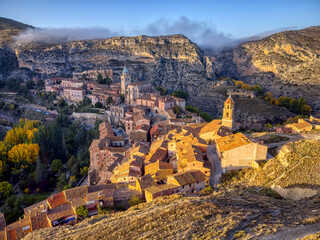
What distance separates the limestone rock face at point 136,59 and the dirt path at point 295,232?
68.0 m

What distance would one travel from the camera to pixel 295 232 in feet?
33.6

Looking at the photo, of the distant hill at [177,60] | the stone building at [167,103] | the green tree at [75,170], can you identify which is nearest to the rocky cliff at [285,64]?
the distant hill at [177,60]

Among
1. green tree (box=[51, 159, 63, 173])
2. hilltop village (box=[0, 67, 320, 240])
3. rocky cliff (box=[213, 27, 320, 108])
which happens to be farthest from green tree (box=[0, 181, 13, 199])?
rocky cliff (box=[213, 27, 320, 108])

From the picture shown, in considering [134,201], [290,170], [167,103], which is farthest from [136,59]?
[290,170]

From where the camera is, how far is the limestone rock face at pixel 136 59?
79.6 metres

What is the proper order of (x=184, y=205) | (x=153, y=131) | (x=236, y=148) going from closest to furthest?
1. (x=184, y=205)
2. (x=236, y=148)
3. (x=153, y=131)

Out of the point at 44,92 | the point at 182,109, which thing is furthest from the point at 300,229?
the point at 44,92

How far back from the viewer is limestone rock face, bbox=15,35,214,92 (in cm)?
7962

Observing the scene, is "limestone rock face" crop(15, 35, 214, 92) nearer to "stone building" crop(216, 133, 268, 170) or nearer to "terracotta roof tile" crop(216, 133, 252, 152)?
"terracotta roof tile" crop(216, 133, 252, 152)

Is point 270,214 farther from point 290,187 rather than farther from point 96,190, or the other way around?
point 96,190

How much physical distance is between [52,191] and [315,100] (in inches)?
2337

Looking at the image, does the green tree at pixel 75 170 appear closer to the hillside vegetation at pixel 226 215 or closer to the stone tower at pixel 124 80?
the hillside vegetation at pixel 226 215

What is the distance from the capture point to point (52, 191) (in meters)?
29.7

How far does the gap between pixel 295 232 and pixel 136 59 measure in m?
81.1
